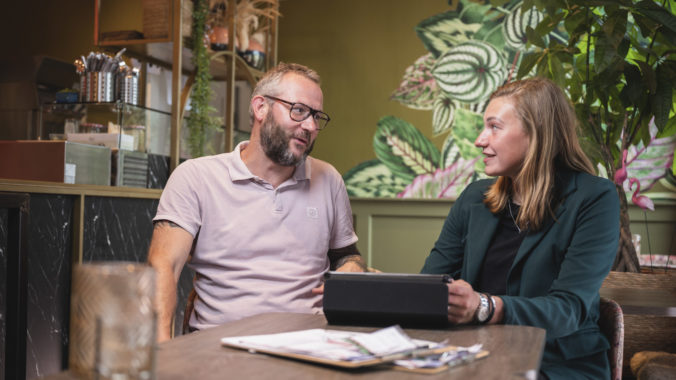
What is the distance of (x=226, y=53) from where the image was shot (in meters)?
4.27

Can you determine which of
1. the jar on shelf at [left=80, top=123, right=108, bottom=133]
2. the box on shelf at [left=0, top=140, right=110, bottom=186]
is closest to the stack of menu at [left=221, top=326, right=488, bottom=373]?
the box on shelf at [left=0, top=140, right=110, bottom=186]

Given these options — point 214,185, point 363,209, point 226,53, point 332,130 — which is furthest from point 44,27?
point 214,185

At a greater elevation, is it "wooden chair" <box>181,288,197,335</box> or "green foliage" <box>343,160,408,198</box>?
"green foliage" <box>343,160,408,198</box>

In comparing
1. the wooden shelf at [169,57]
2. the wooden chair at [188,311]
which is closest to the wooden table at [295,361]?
the wooden chair at [188,311]

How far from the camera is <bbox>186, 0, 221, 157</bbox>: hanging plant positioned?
13.1ft

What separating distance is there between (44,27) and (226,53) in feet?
7.31

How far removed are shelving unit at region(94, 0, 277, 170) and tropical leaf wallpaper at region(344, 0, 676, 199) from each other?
1114 millimetres

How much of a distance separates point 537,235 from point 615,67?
→ 109cm

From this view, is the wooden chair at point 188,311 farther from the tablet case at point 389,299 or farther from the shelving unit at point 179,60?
the shelving unit at point 179,60

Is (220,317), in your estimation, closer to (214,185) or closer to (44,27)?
(214,185)

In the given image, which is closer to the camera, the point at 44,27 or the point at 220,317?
the point at 220,317

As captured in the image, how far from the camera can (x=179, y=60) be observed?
3818mm

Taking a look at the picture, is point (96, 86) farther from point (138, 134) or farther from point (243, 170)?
point (243, 170)

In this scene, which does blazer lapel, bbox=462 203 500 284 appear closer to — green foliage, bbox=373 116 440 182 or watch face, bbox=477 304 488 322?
watch face, bbox=477 304 488 322
